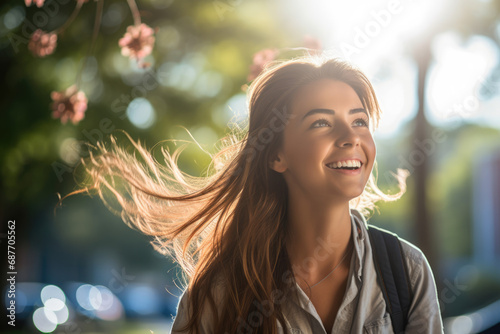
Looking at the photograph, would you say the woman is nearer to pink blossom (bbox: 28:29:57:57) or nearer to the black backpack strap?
the black backpack strap

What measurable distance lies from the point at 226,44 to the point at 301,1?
128 cm

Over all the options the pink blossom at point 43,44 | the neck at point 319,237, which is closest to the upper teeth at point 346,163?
the neck at point 319,237

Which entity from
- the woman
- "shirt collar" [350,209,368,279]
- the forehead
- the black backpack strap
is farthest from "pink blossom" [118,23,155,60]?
the black backpack strap

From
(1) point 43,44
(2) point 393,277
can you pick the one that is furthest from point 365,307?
(1) point 43,44

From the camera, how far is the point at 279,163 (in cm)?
275

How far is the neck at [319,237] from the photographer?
2.63 meters

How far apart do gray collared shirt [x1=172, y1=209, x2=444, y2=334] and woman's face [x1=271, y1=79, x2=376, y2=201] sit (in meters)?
0.36

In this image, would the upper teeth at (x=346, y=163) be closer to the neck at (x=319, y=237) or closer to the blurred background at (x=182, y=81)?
the neck at (x=319, y=237)

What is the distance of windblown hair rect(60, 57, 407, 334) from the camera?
2623mm

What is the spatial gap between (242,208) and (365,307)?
830 millimetres

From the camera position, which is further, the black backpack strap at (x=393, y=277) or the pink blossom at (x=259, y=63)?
the pink blossom at (x=259, y=63)

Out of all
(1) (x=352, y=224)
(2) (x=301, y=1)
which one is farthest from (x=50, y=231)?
(1) (x=352, y=224)

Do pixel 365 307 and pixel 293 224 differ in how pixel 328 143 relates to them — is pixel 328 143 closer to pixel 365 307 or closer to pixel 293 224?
pixel 293 224

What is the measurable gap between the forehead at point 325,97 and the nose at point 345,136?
0.31 feet
